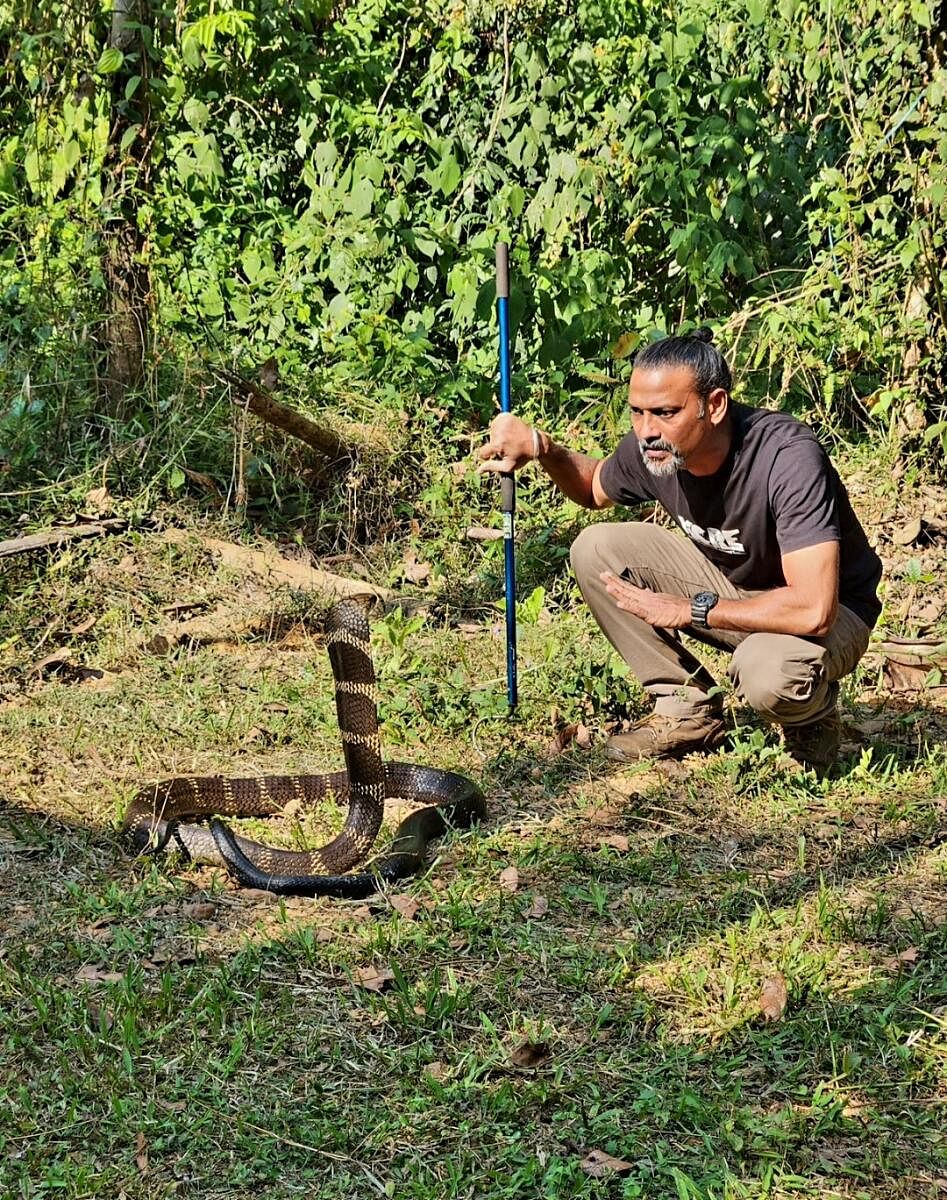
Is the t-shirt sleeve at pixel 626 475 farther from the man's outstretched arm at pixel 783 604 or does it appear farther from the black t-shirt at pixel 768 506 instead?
the man's outstretched arm at pixel 783 604

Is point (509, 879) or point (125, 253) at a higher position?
point (125, 253)

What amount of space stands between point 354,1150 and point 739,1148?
815mm

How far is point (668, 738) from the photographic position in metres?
5.19

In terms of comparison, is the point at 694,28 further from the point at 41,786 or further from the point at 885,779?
the point at 41,786

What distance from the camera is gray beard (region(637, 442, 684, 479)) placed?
4738 millimetres

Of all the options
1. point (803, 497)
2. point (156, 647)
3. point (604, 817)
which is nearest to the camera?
point (803, 497)

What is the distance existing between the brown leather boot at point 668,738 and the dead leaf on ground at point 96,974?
81.8 inches

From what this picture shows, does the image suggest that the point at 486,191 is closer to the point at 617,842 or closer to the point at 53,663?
the point at 53,663

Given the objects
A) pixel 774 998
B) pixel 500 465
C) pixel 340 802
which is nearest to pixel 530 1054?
pixel 774 998

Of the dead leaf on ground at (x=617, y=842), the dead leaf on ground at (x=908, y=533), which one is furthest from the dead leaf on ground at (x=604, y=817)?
the dead leaf on ground at (x=908, y=533)

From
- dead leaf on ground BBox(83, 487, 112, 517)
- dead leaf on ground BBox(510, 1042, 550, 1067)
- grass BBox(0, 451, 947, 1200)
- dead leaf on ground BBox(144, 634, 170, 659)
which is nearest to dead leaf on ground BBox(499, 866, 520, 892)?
grass BBox(0, 451, 947, 1200)

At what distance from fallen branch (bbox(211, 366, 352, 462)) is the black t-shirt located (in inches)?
88.9

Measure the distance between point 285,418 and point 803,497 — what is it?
312 centimetres

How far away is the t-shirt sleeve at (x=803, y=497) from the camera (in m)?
4.55
